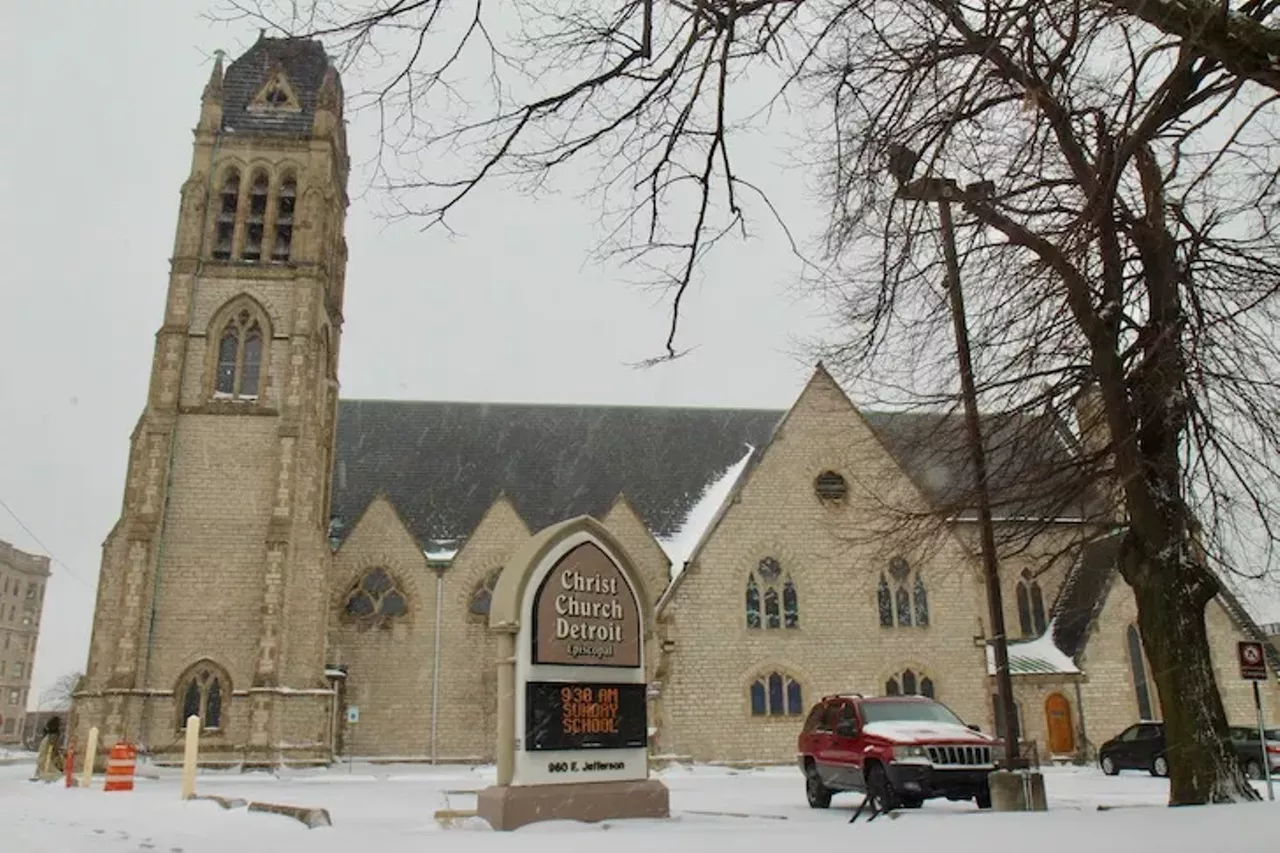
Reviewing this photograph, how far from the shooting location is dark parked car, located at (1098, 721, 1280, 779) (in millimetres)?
20906

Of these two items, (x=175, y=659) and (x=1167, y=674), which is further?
(x=175, y=659)

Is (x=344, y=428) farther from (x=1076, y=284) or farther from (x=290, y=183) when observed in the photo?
(x=1076, y=284)

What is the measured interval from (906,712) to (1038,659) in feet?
59.9

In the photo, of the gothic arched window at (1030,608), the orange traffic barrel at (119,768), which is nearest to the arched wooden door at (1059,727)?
the gothic arched window at (1030,608)

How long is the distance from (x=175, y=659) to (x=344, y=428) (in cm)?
1237

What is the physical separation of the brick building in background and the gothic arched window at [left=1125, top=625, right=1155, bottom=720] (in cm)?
9029

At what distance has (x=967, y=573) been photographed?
3117 cm

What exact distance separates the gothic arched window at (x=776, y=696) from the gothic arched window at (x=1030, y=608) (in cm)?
892

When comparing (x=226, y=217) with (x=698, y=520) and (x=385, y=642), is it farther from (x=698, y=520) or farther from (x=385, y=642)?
(x=698, y=520)

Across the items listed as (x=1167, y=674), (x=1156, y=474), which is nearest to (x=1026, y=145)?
A: (x=1156, y=474)

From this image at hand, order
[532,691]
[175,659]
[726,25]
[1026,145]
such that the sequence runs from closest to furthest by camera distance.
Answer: [726,25] → [1026,145] → [532,691] → [175,659]

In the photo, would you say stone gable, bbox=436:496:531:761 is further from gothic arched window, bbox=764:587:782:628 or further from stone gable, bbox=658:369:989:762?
gothic arched window, bbox=764:587:782:628

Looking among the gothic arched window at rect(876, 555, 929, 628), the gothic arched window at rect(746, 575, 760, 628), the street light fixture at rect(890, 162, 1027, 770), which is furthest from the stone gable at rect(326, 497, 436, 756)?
the street light fixture at rect(890, 162, 1027, 770)

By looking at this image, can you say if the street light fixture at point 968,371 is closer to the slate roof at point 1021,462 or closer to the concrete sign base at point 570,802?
the slate roof at point 1021,462
